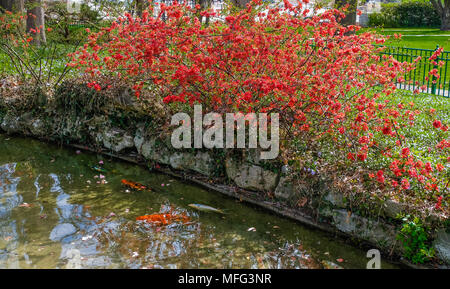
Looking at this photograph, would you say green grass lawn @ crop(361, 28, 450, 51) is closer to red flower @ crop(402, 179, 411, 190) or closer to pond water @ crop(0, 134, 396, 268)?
red flower @ crop(402, 179, 411, 190)

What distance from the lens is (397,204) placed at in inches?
189

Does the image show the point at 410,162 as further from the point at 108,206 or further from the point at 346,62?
the point at 108,206

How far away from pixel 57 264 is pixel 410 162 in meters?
3.88

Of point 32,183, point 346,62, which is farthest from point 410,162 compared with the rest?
point 32,183

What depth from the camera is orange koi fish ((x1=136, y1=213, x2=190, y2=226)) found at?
5554mm

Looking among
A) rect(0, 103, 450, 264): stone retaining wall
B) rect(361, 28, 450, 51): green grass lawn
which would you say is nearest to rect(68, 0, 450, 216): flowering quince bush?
rect(0, 103, 450, 264): stone retaining wall

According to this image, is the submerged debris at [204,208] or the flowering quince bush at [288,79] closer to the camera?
the flowering quince bush at [288,79]

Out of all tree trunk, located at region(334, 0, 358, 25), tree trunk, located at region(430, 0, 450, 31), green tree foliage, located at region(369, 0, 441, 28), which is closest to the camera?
tree trunk, located at region(334, 0, 358, 25)

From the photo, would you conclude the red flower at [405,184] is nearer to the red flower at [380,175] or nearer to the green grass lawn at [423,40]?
the red flower at [380,175]
